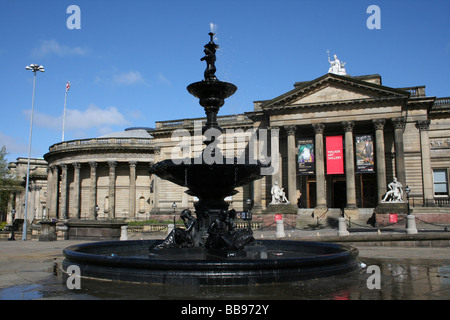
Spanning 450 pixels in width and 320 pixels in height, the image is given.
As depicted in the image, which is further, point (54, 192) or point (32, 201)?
point (32, 201)

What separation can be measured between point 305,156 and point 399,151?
9101 mm

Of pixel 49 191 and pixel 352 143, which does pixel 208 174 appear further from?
pixel 49 191

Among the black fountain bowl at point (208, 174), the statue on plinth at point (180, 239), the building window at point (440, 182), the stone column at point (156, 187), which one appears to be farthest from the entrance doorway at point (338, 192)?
the statue on plinth at point (180, 239)

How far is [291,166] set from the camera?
41531mm

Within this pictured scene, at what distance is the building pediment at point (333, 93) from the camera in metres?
39.1

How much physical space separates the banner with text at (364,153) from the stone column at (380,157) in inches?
26.9

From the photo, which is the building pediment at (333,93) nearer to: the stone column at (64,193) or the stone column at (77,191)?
the stone column at (77,191)

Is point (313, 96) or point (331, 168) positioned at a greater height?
point (313, 96)

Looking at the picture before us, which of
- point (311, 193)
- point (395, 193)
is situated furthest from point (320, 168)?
point (395, 193)

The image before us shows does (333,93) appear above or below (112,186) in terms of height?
above

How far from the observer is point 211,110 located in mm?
11750

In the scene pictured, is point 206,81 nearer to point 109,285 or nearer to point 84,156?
point 109,285
